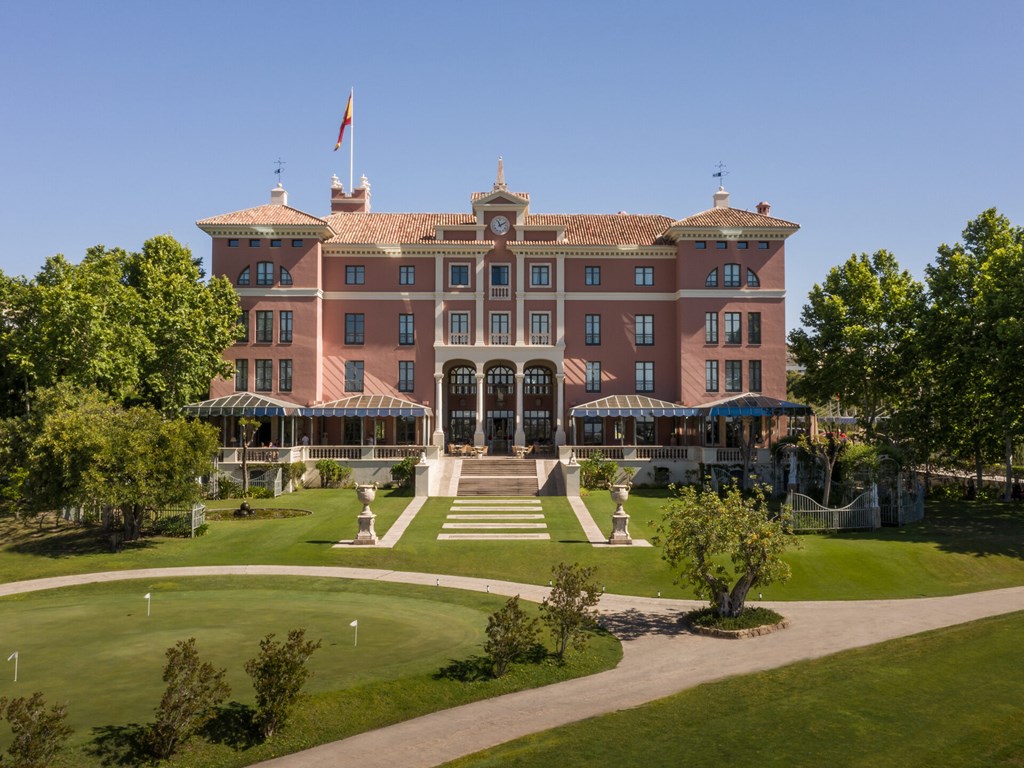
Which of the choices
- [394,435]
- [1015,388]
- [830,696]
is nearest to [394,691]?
[830,696]

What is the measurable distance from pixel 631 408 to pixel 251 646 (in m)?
37.6

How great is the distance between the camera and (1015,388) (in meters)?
37.8

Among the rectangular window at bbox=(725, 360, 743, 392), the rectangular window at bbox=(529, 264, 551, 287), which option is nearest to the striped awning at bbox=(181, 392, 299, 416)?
the rectangular window at bbox=(529, 264, 551, 287)

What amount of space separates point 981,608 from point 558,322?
118ft

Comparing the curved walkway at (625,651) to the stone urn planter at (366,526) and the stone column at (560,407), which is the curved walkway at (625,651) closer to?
the stone urn planter at (366,526)

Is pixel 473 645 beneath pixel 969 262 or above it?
beneath

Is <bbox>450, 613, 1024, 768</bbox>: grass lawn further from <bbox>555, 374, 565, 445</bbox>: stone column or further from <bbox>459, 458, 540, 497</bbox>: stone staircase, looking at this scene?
<bbox>555, 374, 565, 445</bbox>: stone column

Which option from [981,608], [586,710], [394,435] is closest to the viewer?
[586,710]

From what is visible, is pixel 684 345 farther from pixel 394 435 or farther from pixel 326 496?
pixel 326 496

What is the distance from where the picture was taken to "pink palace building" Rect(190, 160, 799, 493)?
180 ft

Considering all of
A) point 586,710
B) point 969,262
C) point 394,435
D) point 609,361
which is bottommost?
point 586,710

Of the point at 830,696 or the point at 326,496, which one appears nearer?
the point at 830,696

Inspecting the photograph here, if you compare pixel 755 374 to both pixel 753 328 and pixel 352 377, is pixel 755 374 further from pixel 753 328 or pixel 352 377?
pixel 352 377

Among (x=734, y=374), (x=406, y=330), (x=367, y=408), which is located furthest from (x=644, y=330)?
(x=367, y=408)
